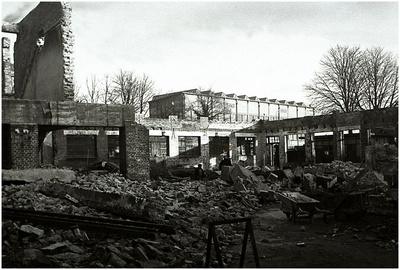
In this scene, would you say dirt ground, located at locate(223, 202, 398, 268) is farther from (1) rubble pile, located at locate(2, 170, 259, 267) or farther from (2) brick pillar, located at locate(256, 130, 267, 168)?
(2) brick pillar, located at locate(256, 130, 267, 168)

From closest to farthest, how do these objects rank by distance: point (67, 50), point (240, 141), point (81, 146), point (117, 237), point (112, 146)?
point (117, 237) → point (67, 50) → point (81, 146) → point (112, 146) → point (240, 141)

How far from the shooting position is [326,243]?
8.58 m

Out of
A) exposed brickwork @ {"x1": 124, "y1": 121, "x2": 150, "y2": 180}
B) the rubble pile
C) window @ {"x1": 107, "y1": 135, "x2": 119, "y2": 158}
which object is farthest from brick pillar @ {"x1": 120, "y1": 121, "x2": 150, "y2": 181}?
window @ {"x1": 107, "y1": 135, "x2": 119, "y2": 158}

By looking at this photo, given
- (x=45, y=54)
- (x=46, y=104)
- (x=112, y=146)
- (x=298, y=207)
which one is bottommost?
(x=298, y=207)

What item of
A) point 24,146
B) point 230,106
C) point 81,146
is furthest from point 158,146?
point 230,106

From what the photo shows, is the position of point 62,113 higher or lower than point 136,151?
higher

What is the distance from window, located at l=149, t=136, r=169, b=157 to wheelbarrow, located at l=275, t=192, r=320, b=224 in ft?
57.2

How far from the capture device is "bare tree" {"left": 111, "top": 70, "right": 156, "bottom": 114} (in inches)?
1815

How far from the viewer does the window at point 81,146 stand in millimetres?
25031

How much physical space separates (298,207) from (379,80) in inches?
1117

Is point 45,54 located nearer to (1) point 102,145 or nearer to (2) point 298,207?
(1) point 102,145

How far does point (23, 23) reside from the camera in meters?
21.1

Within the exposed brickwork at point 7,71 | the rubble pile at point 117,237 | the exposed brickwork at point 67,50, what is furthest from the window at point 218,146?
the exposed brickwork at point 67,50

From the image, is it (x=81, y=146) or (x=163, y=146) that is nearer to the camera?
(x=81, y=146)
